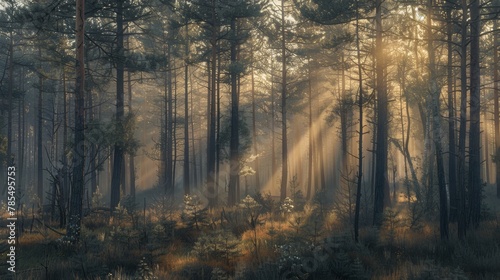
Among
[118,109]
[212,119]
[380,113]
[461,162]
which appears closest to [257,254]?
[461,162]

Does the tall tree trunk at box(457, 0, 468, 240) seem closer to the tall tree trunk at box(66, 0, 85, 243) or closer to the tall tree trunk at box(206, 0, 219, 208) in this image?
the tall tree trunk at box(66, 0, 85, 243)

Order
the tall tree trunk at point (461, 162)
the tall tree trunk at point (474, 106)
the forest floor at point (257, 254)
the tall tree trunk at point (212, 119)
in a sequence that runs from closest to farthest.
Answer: the forest floor at point (257, 254), the tall tree trunk at point (461, 162), the tall tree trunk at point (474, 106), the tall tree trunk at point (212, 119)

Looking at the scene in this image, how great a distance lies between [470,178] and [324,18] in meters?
7.42

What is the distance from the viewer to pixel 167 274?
7.14 meters

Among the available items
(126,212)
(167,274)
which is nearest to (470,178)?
(167,274)

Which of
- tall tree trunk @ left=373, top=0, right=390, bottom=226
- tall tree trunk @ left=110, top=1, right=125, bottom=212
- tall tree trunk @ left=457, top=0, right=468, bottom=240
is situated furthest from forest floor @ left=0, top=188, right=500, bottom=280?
tall tree trunk @ left=110, top=1, right=125, bottom=212

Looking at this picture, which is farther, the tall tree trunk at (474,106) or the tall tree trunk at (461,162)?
A: the tall tree trunk at (474,106)

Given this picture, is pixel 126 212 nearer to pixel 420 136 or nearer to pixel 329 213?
pixel 329 213

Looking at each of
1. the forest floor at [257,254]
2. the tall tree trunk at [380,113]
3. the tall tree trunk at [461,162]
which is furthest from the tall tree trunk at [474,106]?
the tall tree trunk at [380,113]

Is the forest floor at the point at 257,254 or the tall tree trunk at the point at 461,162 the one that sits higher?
the tall tree trunk at the point at 461,162

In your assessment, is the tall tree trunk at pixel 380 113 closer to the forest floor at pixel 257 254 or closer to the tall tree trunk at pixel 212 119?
the forest floor at pixel 257 254

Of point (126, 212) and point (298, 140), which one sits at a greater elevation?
point (298, 140)

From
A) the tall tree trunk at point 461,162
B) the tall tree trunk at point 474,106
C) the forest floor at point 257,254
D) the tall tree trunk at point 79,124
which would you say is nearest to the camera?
the forest floor at point 257,254

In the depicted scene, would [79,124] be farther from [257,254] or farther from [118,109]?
[118,109]
